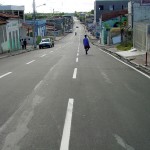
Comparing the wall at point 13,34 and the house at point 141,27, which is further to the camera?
the wall at point 13,34

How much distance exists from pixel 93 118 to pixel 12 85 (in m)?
5.58

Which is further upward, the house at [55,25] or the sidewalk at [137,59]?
the house at [55,25]

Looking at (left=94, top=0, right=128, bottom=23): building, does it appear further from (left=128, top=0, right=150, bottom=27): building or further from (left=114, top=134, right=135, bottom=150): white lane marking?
(left=114, top=134, right=135, bottom=150): white lane marking

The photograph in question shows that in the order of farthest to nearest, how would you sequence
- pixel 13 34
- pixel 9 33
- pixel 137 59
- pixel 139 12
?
pixel 13 34 → pixel 139 12 → pixel 9 33 → pixel 137 59

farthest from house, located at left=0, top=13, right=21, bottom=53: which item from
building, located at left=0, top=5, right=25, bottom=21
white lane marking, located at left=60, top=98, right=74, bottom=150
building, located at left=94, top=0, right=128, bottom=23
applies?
building, located at left=94, top=0, right=128, bottom=23

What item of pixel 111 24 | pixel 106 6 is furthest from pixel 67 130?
pixel 106 6

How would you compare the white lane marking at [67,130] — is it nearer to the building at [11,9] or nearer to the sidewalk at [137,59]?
the sidewalk at [137,59]

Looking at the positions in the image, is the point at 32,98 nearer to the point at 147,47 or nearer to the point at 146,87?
the point at 146,87

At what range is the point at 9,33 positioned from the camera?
153 feet

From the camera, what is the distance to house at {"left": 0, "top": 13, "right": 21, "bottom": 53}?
41.8 m

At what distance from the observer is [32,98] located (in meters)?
9.86

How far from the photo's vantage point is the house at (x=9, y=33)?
41.8 meters

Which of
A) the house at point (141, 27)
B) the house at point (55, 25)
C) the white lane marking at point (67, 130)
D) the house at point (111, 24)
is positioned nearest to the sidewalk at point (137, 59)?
the house at point (141, 27)

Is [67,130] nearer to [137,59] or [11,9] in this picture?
[137,59]
